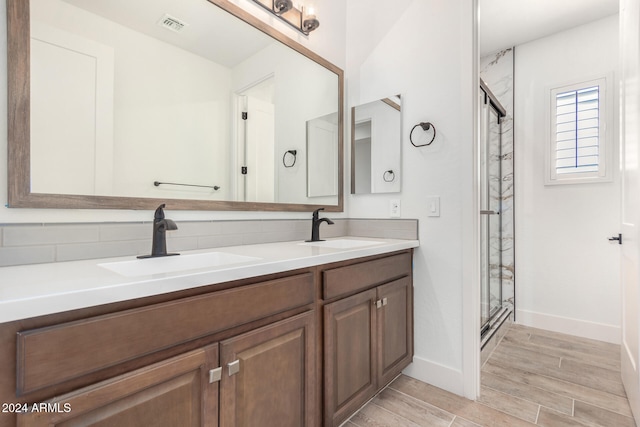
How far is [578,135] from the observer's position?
8.32 ft

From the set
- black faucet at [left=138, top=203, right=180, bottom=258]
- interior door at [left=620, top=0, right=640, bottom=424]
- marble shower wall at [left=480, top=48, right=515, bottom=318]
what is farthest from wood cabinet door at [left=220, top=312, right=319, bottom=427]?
marble shower wall at [left=480, top=48, right=515, bottom=318]

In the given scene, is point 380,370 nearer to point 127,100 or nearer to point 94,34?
point 127,100

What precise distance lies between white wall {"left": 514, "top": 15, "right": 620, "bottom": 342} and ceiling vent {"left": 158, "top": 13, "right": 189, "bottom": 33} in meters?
2.81

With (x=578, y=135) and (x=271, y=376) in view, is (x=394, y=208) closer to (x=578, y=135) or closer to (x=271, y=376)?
(x=271, y=376)

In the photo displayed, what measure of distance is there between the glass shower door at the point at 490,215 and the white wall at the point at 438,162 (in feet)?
2.42

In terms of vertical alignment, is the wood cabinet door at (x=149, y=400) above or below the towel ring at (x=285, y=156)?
below

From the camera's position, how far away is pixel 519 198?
2795 millimetres

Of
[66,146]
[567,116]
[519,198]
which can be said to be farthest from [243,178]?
[567,116]

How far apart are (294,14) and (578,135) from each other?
8.05 feet

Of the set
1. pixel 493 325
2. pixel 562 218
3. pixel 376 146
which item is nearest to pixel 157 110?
pixel 376 146

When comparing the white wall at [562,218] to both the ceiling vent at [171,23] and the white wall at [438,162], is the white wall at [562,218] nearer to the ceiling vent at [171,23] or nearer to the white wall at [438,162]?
the white wall at [438,162]

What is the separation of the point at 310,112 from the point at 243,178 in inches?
27.7

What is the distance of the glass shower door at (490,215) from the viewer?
239 cm

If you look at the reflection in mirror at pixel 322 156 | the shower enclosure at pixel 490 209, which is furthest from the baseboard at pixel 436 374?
the reflection in mirror at pixel 322 156
